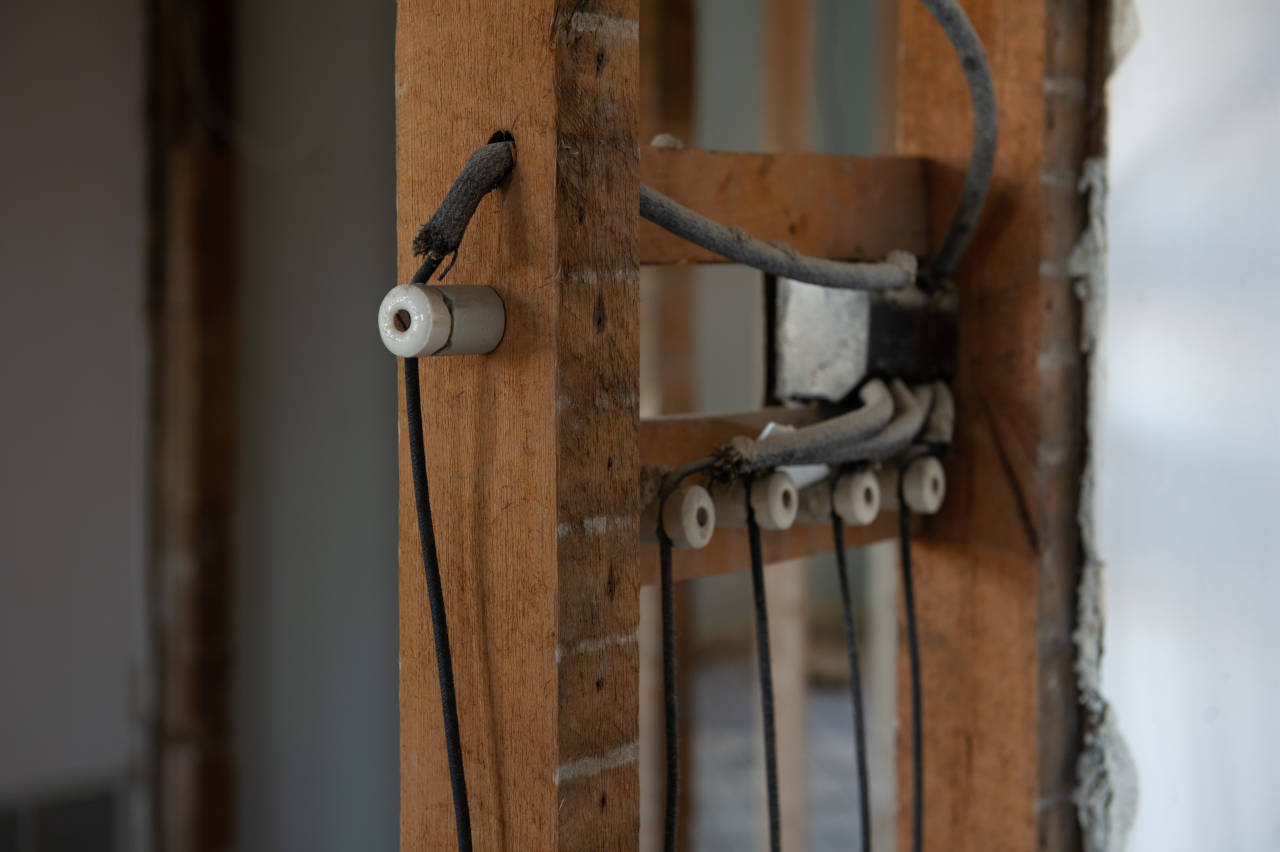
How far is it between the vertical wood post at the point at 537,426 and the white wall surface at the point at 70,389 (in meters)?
2.41

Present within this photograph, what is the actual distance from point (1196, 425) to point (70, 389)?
2637mm

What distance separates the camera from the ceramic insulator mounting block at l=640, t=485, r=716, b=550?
0.79 meters

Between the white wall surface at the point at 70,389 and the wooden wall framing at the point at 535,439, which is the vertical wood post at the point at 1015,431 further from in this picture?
the white wall surface at the point at 70,389

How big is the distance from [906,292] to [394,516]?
1878 mm

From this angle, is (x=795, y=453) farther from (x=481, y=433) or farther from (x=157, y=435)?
(x=157, y=435)

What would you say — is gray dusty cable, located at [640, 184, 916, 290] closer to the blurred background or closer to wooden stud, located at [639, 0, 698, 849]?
wooden stud, located at [639, 0, 698, 849]

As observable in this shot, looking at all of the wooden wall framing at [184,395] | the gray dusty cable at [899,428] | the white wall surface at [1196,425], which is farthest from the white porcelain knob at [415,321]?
the wooden wall framing at [184,395]

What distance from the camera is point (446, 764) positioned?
71 centimetres

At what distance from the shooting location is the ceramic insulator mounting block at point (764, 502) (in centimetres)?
83

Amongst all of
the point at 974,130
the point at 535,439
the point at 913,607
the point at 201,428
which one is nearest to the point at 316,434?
the point at 201,428

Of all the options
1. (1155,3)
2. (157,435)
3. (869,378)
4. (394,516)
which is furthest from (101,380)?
(1155,3)

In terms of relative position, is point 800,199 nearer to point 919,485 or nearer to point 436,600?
point 919,485

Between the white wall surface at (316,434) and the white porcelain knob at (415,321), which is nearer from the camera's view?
the white porcelain knob at (415,321)

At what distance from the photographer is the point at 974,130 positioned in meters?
0.93
